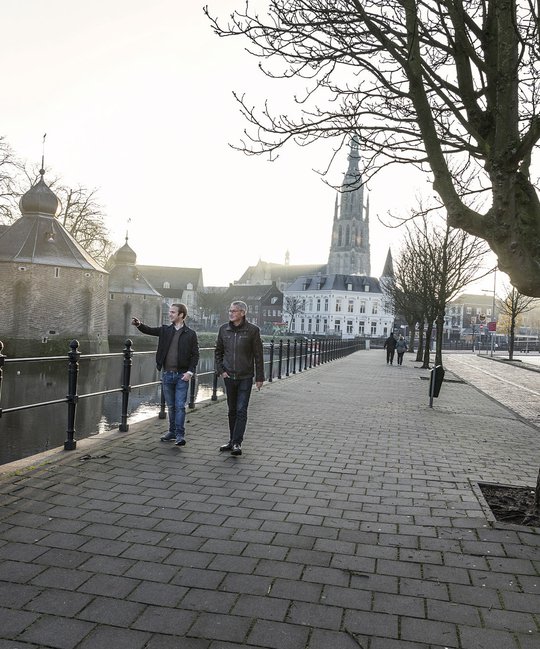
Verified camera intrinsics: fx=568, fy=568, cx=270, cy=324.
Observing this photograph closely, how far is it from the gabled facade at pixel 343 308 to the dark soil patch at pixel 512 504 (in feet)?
318

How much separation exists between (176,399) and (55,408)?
13.0 meters

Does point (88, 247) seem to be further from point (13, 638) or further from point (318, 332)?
point (318, 332)

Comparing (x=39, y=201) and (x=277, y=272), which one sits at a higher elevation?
(x=277, y=272)

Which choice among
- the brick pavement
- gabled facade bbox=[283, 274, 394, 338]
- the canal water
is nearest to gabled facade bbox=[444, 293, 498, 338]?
gabled facade bbox=[283, 274, 394, 338]

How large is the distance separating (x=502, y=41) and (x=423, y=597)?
14.0ft

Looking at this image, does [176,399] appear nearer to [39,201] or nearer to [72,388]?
[72,388]

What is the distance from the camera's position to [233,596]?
119 inches

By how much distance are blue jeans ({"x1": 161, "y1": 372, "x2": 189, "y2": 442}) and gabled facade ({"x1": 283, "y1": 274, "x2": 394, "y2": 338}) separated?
9577 cm

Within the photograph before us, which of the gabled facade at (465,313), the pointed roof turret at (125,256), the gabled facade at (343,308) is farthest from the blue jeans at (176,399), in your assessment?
the gabled facade at (465,313)

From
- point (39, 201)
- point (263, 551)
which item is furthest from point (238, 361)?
point (39, 201)

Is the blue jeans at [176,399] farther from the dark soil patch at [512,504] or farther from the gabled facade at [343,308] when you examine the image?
the gabled facade at [343,308]

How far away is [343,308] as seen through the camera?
10456 cm

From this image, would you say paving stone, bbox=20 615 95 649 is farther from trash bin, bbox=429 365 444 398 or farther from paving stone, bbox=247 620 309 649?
trash bin, bbox=429 365 444 398

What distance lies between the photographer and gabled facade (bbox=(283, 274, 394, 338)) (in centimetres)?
10419
